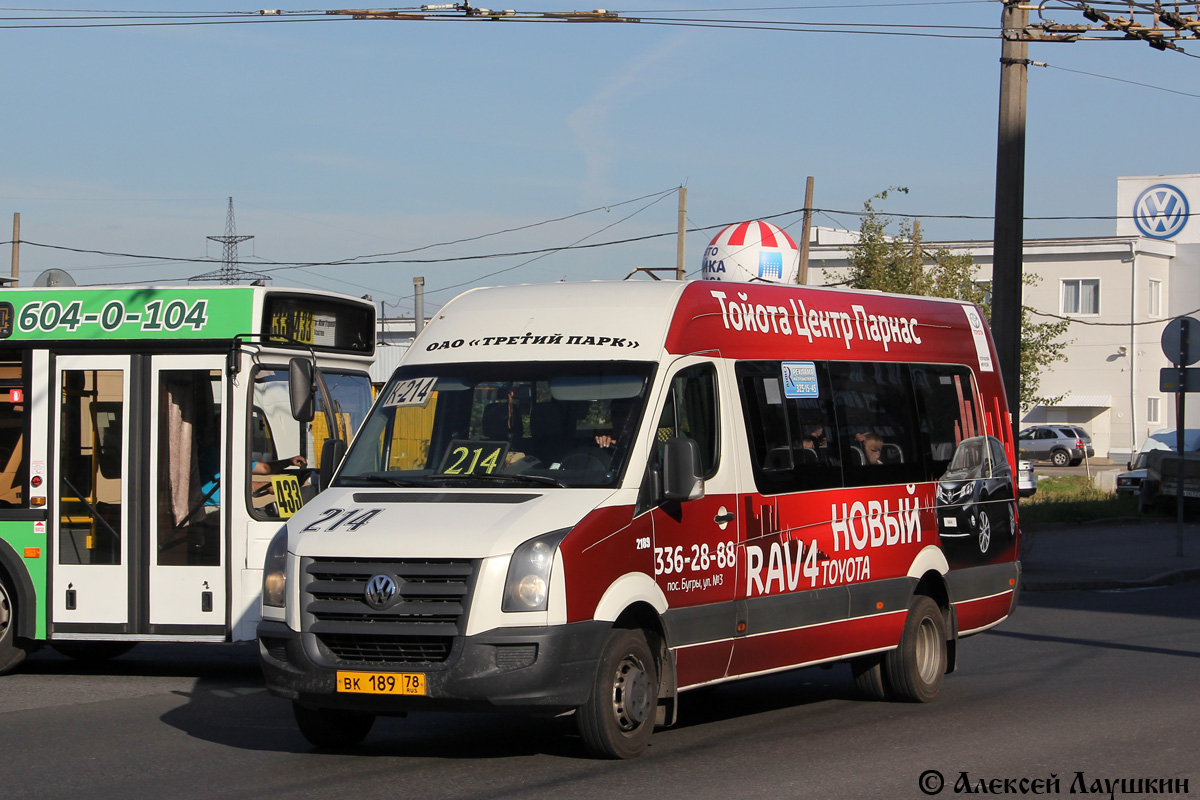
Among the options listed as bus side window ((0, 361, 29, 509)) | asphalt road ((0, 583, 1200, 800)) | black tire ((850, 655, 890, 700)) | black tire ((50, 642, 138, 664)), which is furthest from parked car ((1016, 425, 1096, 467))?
bus side window ((0, 361, 29, 509))

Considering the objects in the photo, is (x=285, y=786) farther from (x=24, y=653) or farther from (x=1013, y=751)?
(x=24, y=653)

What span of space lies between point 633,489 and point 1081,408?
57519mm

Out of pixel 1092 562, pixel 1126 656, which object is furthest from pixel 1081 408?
pixel 1126 656

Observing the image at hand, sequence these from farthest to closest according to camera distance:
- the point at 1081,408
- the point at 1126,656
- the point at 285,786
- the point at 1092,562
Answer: the point at 1081,408
the point at 1092,562
the point at 1126,656
the point at 285,786

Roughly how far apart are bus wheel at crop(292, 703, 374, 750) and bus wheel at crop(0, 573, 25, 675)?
14.3 ft

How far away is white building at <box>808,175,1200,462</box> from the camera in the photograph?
60406 mm

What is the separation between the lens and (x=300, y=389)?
34.6ft

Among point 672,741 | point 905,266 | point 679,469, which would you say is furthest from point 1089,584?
point 905,266

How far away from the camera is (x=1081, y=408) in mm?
62062

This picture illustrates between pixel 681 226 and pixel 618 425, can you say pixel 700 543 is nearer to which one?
pixel 618 425

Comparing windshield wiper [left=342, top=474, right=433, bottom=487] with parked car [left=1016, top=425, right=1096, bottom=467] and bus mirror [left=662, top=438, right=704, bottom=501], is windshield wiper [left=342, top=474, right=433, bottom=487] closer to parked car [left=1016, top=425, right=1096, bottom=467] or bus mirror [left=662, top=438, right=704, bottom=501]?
bus mirror [left=662, top=438, right=704, bottom=501]

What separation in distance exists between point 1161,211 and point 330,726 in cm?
6695

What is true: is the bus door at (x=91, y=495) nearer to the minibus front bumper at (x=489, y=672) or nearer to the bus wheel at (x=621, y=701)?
the minibus front bumper at (x=489, y=672)

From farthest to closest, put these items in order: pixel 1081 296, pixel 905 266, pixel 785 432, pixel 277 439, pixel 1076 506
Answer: pixel 1081 296 → pixel 905 266 → pixel 1076 506 → pixel 277 439 → pixel 785 432
